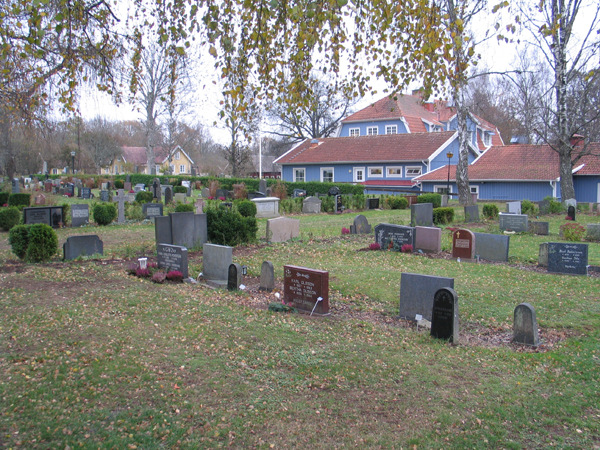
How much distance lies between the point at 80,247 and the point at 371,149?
33.7 meters

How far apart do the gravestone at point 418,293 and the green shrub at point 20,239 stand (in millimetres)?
9017

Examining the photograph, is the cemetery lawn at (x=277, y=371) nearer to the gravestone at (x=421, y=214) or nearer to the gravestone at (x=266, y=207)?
the gravestone at (x=421, y=214)

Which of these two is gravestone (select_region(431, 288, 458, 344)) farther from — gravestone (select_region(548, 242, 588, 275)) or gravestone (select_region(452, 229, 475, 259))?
gravestone (select_region(452, 229, 475, 259))

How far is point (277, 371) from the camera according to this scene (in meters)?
5.52

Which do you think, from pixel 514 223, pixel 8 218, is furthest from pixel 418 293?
pixel 8 218

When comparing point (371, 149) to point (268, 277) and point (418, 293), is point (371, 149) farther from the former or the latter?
point (418, 293)

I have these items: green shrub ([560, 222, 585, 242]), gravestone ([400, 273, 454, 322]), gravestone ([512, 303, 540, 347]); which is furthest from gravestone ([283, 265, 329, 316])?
green shrub ([560, 222, 585, 242])

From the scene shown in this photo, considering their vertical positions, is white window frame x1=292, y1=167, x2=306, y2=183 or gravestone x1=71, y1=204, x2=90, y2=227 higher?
white window frame x1=292, y1=167, x2=306, y2=183

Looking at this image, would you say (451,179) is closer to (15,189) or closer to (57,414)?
(15,189)

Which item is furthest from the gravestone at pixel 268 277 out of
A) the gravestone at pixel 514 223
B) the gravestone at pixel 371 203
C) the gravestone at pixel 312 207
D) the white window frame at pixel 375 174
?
the white window frame at pixel 375 174

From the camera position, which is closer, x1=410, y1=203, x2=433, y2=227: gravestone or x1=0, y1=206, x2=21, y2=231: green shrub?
x1=0, y1=206, x2=21, y2=231: green shrub

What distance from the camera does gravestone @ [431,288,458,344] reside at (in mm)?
6695

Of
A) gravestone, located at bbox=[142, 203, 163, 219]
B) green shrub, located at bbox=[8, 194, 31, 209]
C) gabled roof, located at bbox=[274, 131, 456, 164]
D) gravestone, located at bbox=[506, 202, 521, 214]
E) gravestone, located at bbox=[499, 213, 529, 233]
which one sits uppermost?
gabled roof, located at bbox=[274, 131, 456, 164]

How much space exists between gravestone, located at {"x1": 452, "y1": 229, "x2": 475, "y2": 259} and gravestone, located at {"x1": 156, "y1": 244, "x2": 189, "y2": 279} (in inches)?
285
